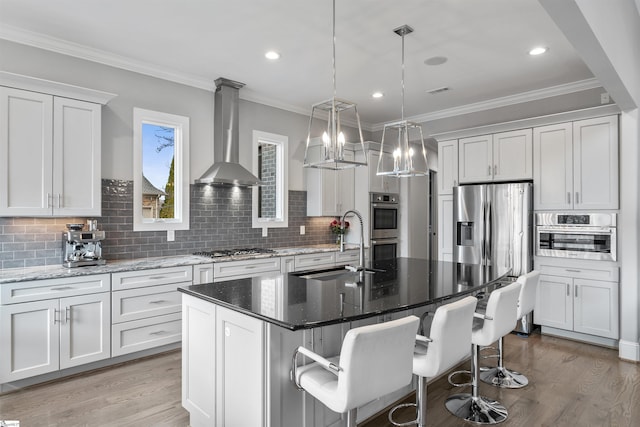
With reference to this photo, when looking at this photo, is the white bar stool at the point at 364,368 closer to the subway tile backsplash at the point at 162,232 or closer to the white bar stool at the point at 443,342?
the white bar stool at the point at 443,342

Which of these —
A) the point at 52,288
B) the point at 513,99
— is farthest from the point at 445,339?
the point at 513,99

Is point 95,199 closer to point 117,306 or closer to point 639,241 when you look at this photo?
point 117,306

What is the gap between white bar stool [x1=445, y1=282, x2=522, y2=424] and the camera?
2.42 metres

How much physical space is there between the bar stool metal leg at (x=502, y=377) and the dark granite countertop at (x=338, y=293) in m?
0.86

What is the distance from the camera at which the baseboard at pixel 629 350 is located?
3.57 metres

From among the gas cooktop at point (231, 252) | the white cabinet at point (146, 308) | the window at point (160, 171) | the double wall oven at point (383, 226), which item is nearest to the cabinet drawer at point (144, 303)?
the white cabinet at point (146, 308)

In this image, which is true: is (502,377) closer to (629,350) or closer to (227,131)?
(629,350)

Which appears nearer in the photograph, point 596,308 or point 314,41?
point 314,41

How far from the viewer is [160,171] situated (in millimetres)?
4188

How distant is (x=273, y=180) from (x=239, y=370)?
3.57 meters

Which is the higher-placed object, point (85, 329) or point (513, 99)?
point (513, 99)

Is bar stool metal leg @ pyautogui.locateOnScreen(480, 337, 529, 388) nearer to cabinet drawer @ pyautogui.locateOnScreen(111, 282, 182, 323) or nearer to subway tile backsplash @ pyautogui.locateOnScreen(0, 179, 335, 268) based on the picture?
cabinet drawer @ pyautogui.locateOnScreen(111, 282, 182, 323)

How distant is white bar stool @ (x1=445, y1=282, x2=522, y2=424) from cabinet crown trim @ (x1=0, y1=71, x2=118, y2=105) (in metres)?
3.57

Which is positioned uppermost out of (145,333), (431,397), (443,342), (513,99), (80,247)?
(513,99)
